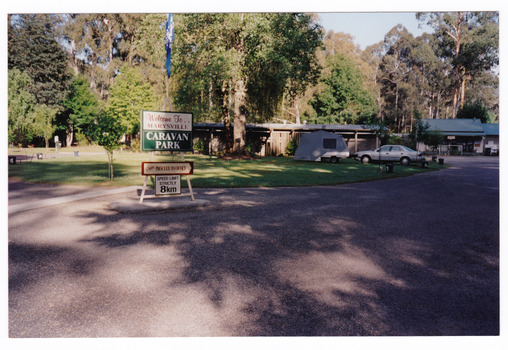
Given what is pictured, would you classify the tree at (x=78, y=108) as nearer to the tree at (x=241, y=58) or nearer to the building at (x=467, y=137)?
the tree at (x=241, y=58)

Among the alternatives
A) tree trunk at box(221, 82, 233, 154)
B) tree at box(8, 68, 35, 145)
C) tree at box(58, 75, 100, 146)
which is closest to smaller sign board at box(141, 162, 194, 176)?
tree at box(8, 68, 35, 145)

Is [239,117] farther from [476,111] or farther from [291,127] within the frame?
[476,111]

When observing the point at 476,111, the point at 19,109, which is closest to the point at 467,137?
the point at 476,111

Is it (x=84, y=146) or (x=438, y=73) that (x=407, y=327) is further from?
(x=438, y=73)

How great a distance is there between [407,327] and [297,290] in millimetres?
1157

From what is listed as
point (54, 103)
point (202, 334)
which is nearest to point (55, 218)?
point (202, 334)

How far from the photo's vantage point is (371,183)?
14.0 m

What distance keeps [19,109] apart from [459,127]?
125 feet

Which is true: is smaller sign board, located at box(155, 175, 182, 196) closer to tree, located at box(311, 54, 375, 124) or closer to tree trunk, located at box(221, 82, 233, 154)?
tree trunk, located at box(221, 82, 233, 154)

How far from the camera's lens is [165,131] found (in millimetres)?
8648

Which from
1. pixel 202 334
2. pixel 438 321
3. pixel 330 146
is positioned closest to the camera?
pixel 202 334

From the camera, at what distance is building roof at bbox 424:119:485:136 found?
36312mm

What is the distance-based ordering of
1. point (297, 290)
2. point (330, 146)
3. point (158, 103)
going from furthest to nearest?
point (158, 103), point (330, 146), point (297, 290)

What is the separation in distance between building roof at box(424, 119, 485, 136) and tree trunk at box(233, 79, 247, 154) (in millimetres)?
20627
